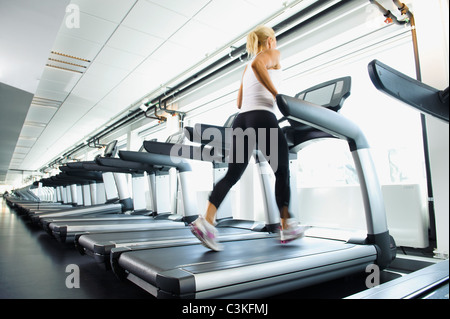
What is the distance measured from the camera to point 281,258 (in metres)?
1.31

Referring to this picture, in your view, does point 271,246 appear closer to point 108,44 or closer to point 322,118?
point 322,118

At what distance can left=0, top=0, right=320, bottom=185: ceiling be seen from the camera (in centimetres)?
311

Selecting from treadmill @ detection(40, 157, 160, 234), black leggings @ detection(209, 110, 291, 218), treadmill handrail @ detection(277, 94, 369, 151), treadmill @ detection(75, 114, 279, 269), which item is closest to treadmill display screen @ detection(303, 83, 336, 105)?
treadmill handrail @ detection(277, 94, 369, 151)

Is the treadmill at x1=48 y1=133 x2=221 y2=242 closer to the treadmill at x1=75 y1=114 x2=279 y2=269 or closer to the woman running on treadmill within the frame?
the treadmill at x1=75 y1=114 x2=279 y2=269

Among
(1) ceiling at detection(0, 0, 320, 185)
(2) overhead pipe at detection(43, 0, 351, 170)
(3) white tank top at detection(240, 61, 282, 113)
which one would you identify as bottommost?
(3) white tank top at detection(240, 61, 282, 113)

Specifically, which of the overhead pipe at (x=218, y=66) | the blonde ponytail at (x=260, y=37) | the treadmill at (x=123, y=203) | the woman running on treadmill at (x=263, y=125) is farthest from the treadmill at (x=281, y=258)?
the treadmill at (x=123, y=203)

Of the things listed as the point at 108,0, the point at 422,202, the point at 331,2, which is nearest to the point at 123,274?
the point at 422,202

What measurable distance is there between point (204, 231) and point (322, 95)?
3.92 ft

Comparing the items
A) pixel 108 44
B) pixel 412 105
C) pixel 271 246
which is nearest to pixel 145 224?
pixel 271 246

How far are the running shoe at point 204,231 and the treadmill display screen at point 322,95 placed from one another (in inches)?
42.9

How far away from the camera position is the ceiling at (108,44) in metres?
3.11

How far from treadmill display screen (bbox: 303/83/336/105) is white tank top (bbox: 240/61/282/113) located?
0.39 meters

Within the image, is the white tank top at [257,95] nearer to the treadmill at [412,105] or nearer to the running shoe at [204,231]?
the running shoe at [204,231]
